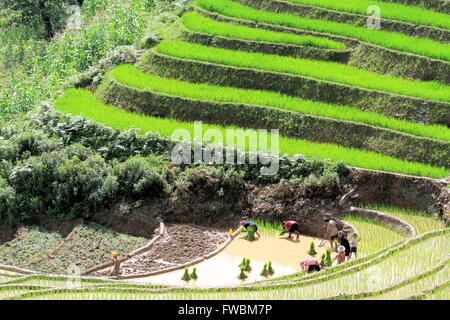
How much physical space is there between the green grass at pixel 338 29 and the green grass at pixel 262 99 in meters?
2.60

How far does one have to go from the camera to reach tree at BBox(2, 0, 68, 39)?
34250mm

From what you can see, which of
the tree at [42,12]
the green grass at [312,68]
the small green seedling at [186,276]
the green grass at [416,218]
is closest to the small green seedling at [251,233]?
the small green seedling at [186,276]

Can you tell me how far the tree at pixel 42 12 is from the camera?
34250 mm

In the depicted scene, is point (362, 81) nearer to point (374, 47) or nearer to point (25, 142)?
point (374, 47)

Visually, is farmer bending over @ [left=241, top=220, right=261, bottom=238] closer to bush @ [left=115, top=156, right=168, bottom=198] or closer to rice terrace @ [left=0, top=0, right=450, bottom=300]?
rice terrace @ [left=0, top=0, right=450, bottom=300]

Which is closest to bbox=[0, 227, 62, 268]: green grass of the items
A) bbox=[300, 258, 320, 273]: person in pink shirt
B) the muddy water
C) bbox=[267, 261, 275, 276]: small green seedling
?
the muddy water

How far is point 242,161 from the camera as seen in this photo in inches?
921

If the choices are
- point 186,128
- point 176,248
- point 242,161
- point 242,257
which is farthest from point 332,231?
point 186,128

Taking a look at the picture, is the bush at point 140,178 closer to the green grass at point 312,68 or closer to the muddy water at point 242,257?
the muddy water at point 242,257

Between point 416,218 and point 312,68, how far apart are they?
5.37 metres

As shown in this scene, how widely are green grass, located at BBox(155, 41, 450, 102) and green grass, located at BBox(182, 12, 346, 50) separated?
2.00ft

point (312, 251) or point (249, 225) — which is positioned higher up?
point (249, 225)

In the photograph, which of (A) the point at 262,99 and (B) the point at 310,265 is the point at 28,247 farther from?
(A) the point at 262,99

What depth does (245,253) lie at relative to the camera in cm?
2166
